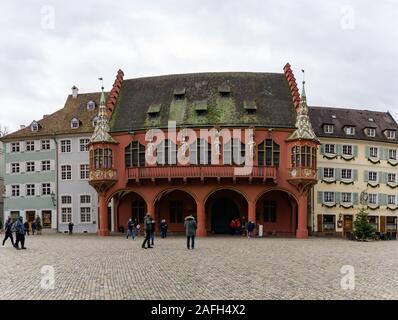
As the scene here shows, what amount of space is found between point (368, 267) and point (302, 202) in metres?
28.0

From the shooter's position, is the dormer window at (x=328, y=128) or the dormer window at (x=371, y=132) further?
the dormer window at (x=371, y=132)

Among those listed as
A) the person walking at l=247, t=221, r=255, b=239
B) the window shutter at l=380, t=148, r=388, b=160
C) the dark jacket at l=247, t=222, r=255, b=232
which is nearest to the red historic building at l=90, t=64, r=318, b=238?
the person walking at l=247, t=221, r=255, b=239

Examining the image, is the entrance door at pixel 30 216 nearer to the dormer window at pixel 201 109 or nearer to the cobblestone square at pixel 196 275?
the dormer window at pixel 201 109

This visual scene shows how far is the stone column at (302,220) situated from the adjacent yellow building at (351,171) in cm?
910

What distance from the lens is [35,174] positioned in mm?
63812

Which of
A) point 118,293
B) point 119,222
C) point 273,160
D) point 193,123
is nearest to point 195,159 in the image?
point 193,123

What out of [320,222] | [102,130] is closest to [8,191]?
[102,130]

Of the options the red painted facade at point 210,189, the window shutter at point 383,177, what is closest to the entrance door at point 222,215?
the red painted facade at point 210,189

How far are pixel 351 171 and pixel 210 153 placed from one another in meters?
17.9

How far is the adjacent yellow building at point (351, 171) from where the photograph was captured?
202 ft

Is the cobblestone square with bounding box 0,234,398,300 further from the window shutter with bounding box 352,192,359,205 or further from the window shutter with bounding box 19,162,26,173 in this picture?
the window shutter with bounding box 19,162,26,173

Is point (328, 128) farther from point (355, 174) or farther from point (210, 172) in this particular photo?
point (210, 172)

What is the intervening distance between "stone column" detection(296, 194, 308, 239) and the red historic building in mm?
84
